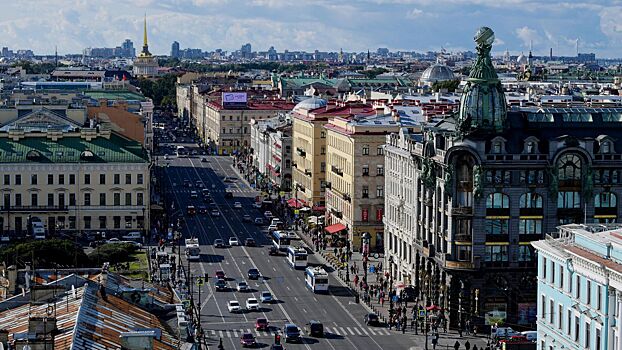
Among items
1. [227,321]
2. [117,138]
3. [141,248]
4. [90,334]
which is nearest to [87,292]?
[90,334]

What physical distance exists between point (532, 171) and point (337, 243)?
40028mm

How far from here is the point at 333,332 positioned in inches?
3526

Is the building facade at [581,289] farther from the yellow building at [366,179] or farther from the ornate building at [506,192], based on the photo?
the yellow building at [366,179]

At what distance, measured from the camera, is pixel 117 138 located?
144 metres

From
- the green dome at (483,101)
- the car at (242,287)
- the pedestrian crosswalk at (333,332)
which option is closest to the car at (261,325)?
the pedestrian crosswalk at (333,332)

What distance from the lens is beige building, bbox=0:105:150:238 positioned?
133500 mm

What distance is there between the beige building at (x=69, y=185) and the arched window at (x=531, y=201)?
52.6 metres

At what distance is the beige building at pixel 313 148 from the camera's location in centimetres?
15300

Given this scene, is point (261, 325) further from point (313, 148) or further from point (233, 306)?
point (313, 148)

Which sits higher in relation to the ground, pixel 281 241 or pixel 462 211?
pixel 462 211

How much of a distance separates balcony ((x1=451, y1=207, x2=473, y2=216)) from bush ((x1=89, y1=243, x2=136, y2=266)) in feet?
88.2

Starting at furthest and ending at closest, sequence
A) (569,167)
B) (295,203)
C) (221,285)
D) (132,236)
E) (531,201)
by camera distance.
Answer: (295,203), (132,236), (221,285), (531,201), (569,167)

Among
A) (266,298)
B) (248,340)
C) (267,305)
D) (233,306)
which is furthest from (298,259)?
(248,340)

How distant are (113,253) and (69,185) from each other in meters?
27.8
